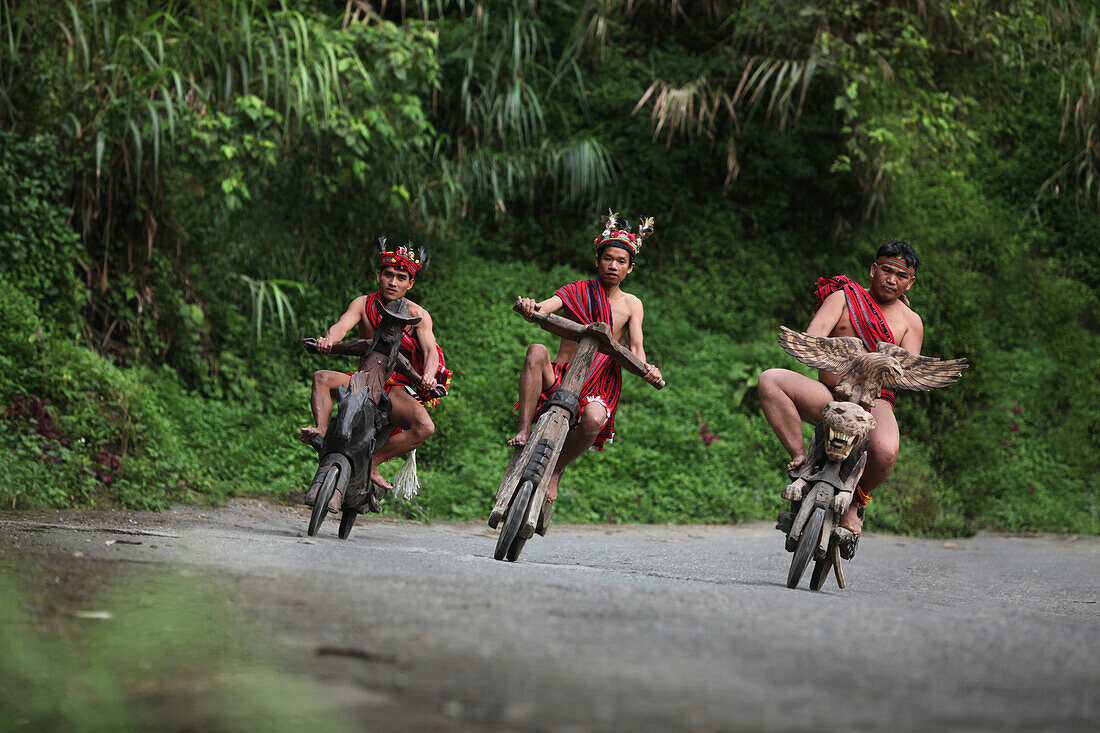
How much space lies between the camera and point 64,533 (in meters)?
4.92

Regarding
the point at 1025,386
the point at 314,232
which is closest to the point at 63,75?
the point at 314,232

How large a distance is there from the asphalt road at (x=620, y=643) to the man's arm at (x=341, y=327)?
113 centimetres

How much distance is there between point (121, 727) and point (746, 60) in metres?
12.3

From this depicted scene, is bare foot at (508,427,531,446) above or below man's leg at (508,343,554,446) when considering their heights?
below

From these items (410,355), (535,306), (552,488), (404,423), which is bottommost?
(404,423)

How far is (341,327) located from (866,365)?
2.94 metres

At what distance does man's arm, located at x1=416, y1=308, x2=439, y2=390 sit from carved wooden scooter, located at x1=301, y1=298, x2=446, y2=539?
0.07 meters

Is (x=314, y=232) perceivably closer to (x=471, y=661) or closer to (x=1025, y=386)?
(x=1025, y=386)

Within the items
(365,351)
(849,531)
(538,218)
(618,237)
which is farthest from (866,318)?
(538,218)

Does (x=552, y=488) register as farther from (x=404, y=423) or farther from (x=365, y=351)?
(x=365, y=351)

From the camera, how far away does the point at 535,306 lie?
5.48 meters

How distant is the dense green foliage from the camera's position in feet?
30.6

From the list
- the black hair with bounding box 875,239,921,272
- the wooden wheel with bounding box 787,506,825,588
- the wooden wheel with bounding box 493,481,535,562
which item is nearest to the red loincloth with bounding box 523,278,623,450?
the wooden wheel with bounding box 493,481,535,562

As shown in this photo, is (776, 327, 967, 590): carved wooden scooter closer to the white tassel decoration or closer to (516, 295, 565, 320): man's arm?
(516, 295, 565, 320): man's arm
